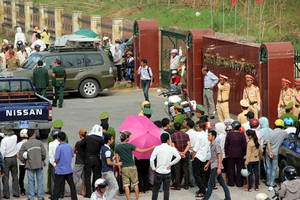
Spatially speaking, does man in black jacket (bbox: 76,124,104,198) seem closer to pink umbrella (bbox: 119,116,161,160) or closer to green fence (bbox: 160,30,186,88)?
pink umbrella (bbox: 119,116,161,160)

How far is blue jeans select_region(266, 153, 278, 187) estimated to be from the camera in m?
19.2

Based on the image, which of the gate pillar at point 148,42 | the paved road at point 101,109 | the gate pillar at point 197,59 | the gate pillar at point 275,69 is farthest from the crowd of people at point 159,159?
the gate pillar at point 148,42

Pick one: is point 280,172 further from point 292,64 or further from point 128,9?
point 128,9

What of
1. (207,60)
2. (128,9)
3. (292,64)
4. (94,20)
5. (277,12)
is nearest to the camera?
(292,64)

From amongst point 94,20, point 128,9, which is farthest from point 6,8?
point 94,20

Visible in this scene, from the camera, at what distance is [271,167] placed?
19219mm

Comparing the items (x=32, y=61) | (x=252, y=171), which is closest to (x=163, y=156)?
(x=252, y=171)

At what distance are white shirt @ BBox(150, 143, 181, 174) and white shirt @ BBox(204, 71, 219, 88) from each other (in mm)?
8880

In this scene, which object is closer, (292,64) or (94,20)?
(292,64)

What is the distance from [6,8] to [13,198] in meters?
38.6

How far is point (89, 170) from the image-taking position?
18.3 m

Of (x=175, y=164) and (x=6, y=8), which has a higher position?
(x=6, y=8)

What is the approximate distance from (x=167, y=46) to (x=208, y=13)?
14.1m

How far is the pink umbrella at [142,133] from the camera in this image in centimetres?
1831
